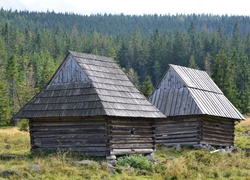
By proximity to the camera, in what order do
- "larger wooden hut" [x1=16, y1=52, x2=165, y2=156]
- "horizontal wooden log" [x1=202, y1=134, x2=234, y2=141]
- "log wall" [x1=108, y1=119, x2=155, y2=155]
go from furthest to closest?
"horizontal wooden log" [x1=202, y1=134, x2=234, y2=141]
"log wall" [x1=108, y1=119, x2=155, y2=155]
"larger wooden hut" [x1=16, y1=52, x2=165, y2=156]

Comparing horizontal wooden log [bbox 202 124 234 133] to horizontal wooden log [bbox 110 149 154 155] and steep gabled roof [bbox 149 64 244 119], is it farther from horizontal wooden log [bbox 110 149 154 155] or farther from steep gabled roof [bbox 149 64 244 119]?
horizontal wooden log [bbox 110 149 154 155]

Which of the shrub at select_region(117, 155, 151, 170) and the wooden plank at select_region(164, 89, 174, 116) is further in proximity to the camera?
the wooden plank at select_region(164, 89, 174, 116)

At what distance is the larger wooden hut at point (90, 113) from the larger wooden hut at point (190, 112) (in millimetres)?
5880

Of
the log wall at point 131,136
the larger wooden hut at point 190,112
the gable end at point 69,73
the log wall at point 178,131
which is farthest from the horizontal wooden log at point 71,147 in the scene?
the larger wooden hut at point 190,112

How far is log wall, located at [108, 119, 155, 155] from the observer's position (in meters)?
20.5

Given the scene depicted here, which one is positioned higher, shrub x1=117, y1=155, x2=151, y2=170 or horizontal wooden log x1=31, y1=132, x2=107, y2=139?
horizontal wooden log x1=31, y1=132, x2=107, y2=139

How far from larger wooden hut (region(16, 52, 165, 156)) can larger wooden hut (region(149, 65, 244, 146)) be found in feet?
19.3

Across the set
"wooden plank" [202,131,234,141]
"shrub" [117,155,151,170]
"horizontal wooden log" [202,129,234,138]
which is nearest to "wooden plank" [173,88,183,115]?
"horizontal wooden log" [202,129,234,138]

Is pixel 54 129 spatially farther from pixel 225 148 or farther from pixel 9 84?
pixel 9 84

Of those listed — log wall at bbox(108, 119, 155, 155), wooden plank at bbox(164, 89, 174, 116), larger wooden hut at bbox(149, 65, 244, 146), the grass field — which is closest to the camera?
the grass field

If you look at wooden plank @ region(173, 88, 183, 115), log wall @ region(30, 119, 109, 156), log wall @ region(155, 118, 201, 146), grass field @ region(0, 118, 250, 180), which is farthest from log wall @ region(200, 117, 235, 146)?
log wall @ region(30, 119, 109, 156)

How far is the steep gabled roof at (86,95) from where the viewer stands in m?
20.2

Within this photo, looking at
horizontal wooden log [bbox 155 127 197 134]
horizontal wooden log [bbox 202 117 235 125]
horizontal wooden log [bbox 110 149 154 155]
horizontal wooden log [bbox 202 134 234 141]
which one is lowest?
horizontal wooden log [bbox 202 134 234 141]

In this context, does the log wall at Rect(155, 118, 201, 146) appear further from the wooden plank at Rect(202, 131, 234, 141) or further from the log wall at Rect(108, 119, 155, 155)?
the log wall at Rect(108, 119, 155, 155)
